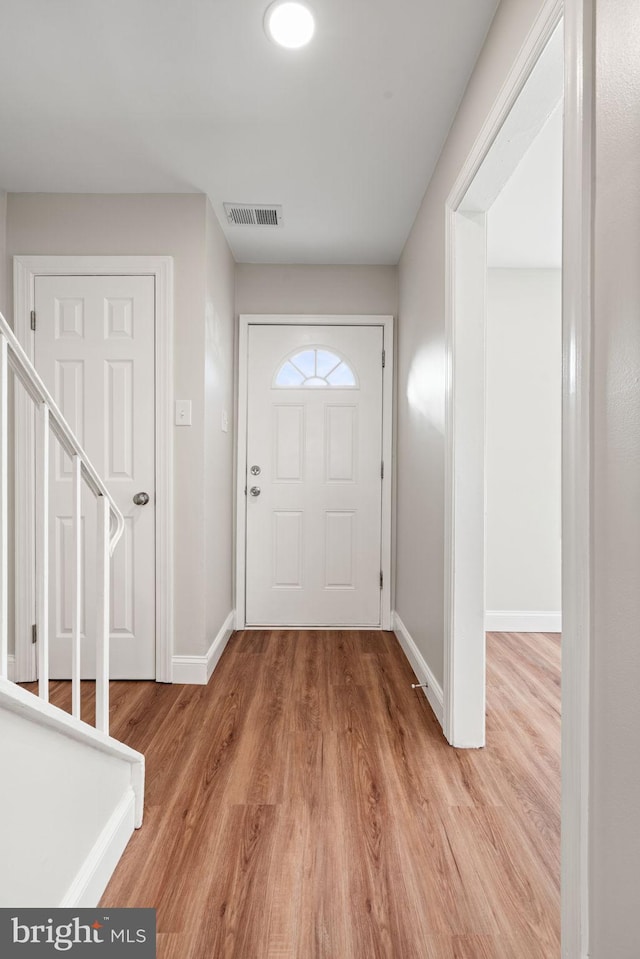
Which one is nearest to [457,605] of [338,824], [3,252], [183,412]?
[338,824]

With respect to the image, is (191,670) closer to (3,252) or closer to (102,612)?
(102,612)

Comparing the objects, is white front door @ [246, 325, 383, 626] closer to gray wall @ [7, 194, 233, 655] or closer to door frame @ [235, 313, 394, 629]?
door frame @ [235, 313, 394, 629]

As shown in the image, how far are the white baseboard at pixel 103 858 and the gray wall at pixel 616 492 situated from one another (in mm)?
1092

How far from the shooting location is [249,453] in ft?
12.2

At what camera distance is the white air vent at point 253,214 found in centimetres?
287

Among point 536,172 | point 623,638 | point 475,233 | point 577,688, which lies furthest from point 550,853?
point 536,172

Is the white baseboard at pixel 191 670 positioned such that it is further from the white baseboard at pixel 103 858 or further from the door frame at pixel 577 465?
the door frame at pixel 577 465

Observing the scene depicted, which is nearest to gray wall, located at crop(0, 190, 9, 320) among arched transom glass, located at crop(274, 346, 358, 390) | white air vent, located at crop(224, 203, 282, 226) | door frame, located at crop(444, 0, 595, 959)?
white air vent, located at crop(224, 203, 282, 226)

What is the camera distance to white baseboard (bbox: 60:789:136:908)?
1244 mm

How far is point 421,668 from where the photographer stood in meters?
2.70

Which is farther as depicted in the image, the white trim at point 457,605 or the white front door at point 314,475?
the white front door at point 314,475

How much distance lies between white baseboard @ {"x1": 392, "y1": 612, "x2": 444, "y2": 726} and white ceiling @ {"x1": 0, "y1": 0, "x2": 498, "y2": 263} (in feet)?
7.67

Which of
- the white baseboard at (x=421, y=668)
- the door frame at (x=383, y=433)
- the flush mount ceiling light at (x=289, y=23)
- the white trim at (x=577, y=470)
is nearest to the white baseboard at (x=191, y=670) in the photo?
the door frame at (x=383, y=433)

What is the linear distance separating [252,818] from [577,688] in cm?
112
